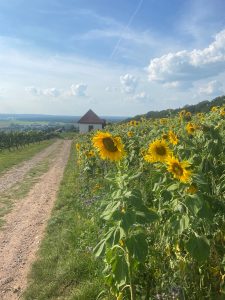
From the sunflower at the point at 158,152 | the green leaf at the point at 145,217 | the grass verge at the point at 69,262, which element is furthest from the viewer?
the grass verge at the point at 69,262

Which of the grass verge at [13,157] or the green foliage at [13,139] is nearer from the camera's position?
the grass verge at [13,157]

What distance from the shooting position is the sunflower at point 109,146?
3.32m

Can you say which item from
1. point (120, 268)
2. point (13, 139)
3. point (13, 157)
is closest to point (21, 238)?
point (120, 268)

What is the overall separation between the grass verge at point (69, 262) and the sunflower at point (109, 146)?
1.28 meters

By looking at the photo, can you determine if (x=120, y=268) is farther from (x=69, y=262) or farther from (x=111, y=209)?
(x=69, y=262)

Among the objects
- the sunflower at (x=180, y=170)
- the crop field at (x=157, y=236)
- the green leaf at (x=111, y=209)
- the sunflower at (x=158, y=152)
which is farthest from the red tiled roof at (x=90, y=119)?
the green leaf at (x=111, y=209)

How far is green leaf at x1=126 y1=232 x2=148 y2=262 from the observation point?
2.75 metres

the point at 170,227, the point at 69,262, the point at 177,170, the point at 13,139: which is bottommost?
the point at 13,139

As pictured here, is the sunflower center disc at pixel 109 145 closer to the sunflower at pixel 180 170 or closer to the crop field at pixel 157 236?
the crop field at pixel 157 236

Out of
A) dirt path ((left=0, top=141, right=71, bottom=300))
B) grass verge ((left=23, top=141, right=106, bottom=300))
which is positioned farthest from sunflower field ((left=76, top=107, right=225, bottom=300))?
dirt path ((left=0, top=141, right=71, bottom=300))

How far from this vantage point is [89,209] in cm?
675

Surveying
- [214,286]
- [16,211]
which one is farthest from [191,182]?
[16,211]

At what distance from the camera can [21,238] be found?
6406 mm

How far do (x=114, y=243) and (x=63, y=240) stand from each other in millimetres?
3154
